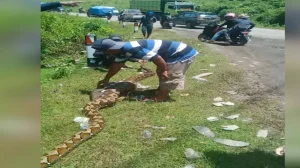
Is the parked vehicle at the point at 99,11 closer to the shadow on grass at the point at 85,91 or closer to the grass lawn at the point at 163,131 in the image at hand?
Result: the grass lawn at the point at 163,131

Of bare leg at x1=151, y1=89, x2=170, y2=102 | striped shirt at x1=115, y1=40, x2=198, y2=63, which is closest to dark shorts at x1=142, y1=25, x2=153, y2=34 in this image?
striped shirt at x1=115, y1=40, x2=198, y2=63

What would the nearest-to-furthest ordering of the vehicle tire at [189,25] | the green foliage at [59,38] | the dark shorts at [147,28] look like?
the green foliage at [59,38], the dark shorts at [147,28], the vehicle tire at [189,25]

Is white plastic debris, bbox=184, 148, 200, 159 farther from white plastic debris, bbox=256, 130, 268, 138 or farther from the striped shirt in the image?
the striped shirt

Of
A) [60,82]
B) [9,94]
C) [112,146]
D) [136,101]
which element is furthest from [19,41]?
[60,82]

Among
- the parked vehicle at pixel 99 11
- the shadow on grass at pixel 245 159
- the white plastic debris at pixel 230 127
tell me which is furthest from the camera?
the parked vehicle at pixel 99 11

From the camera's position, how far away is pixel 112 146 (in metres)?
4.11

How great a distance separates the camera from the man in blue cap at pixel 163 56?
581cm

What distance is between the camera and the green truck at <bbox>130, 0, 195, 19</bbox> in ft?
93.8

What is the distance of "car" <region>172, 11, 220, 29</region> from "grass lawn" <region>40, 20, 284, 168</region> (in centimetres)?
1500

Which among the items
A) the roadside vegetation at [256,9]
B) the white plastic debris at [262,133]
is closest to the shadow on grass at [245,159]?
the white plastic debris at [262,133]

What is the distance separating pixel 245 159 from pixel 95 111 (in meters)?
2.41

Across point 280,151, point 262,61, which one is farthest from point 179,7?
point 280,151

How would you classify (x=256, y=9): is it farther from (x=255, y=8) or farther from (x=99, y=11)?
(x=99, y=11)

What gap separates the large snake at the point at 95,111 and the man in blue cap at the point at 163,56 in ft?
1.89
